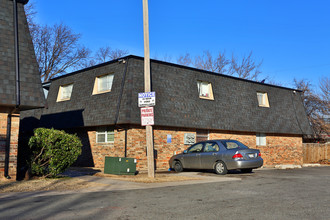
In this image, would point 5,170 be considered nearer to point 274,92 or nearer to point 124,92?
point 124,92

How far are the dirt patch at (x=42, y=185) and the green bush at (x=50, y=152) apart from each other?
461mm

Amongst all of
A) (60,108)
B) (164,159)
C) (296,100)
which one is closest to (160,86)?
(164,159)

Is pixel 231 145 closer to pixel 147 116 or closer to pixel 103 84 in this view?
pixel 147 116

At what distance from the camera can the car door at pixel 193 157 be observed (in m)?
16.5

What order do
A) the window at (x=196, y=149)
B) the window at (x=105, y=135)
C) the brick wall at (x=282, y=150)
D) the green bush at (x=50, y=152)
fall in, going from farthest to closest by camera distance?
the brick wall at (x=282, y=150)
the window at (x=105, y=135)
the window at (x=196, y=149)
the green bush at (x=50, y=152)

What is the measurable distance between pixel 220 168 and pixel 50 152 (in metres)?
7.57

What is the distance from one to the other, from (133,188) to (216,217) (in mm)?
4852

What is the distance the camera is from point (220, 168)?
51.9ft

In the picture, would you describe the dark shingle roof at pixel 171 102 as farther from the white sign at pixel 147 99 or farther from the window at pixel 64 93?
the white sign at pixel 147 99

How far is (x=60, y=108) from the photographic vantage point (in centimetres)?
2161

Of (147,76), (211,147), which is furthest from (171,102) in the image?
(147,76)

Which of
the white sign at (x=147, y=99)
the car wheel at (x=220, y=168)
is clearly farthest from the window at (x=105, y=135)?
the car wheel at (x=220, y=168)

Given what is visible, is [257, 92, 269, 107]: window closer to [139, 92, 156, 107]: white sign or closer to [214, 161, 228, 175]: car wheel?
[214, 161, 228, 175]: car wheel

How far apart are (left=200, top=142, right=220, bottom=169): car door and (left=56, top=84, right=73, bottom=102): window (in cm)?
1001
